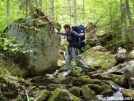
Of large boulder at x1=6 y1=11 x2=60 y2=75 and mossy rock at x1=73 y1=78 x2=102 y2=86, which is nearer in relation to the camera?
mossy rock at x1=73 y1=78 x2=102 y2=86

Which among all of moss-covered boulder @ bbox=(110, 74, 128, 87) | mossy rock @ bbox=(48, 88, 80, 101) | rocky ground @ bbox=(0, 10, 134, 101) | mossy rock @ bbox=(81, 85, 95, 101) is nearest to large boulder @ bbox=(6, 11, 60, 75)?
rocky ground @ bbox=(0, 10, 134, 101)

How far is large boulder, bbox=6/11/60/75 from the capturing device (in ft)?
35.9

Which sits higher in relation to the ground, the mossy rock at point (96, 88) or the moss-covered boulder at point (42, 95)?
the moss-covered boulder at point (42, 95)

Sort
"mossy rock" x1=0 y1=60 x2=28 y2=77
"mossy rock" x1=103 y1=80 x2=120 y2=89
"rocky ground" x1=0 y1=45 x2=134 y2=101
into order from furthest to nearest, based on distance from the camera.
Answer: "mossy rock" x1=0 y1=60 x2=28 y2=77
"mossy rock" x1=103 y1=80 x2=120 y2=89
"rocky ground" x1=0 y1=45 x2=134 y2=101

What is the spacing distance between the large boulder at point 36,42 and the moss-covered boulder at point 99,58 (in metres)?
3.31

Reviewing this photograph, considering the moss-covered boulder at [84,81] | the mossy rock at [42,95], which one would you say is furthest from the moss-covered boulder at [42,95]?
the moss-covered boulder at [84,81]

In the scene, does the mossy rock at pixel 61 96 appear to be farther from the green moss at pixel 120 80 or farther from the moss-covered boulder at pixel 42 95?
the green moss at pixel 120 80

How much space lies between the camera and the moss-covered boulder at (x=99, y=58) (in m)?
13.6

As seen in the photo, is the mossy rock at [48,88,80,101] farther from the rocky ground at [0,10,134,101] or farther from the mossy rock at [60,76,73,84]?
the mossy rock at [60,76,73,84]

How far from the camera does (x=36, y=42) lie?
1101 centimetres

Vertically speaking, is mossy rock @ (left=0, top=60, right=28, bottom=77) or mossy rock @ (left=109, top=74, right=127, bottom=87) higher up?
mossy rock @ (left=0, top=60, right=28, bottom=77)

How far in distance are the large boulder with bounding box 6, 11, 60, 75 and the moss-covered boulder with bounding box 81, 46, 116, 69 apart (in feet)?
10.9

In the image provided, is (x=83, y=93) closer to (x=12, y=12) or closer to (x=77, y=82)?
(x=77, y=82)

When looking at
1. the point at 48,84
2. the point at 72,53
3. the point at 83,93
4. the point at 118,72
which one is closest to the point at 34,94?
the point at 83,93
